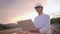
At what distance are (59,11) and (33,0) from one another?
335mm

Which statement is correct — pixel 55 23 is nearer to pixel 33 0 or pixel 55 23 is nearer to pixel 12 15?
pixel 33 0

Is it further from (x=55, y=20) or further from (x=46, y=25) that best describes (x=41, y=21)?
(x=55, y=20)

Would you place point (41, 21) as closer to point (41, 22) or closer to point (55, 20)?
point (41, 22)

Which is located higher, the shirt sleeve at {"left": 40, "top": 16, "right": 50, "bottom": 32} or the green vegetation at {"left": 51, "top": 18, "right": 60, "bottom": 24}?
the green vegetation at {"left": 51, "top": 18, "right": 60, "bottom": 24}

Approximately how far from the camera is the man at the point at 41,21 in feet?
4.90

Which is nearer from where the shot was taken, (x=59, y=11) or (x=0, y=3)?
(x=0, y=3)

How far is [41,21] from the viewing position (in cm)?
152

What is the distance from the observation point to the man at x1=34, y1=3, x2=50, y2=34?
1.50m

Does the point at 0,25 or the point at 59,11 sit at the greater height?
the point at 59,11

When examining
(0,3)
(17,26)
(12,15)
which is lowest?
(17,26)

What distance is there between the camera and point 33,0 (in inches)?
61.2

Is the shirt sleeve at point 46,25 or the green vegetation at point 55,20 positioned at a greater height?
the green vegetation at point 55,20

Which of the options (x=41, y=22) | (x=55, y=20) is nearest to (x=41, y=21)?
(x=41, y=22)

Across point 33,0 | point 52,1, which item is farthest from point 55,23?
point 33,0
